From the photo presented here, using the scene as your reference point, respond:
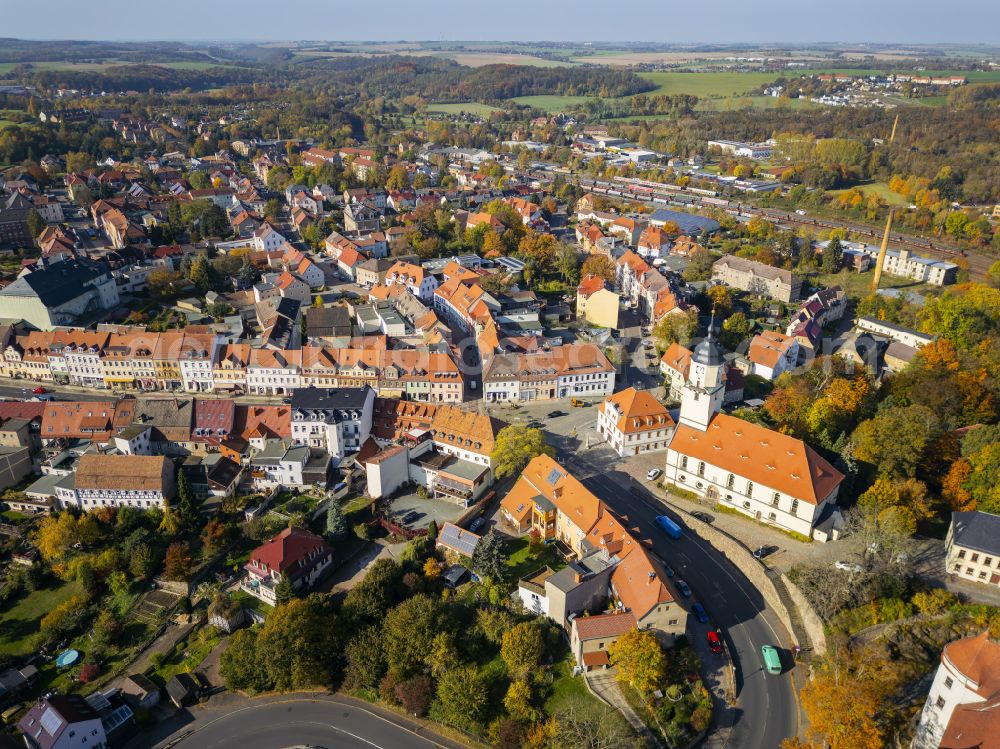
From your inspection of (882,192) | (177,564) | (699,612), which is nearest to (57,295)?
(177,564)

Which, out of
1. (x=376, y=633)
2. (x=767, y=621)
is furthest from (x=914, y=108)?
(x=376, y=633)

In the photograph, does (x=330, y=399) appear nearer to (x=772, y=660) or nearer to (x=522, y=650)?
(x=522, y=650)

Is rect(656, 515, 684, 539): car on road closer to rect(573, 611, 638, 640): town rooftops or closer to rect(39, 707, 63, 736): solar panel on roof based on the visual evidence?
rect(573, 611, 638, 640): town rooftops

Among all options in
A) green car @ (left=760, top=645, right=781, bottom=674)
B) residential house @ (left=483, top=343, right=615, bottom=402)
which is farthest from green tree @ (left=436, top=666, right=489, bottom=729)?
residential house @ (left=483, top=343, right=615, bottom=402)

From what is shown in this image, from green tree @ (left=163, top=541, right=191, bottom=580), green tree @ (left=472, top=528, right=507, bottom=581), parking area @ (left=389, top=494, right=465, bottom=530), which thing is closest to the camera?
green tree @ (left=472, top=528, right=507, bottom=581)

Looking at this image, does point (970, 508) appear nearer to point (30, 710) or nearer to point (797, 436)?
point (797, 436)

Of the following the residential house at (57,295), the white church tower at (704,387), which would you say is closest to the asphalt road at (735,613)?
the white church tower at (704,387)

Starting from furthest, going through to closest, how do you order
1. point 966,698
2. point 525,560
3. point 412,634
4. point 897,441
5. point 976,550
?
point 897,441, point 525,560, point 976,550, point 412,634, point 966,698
